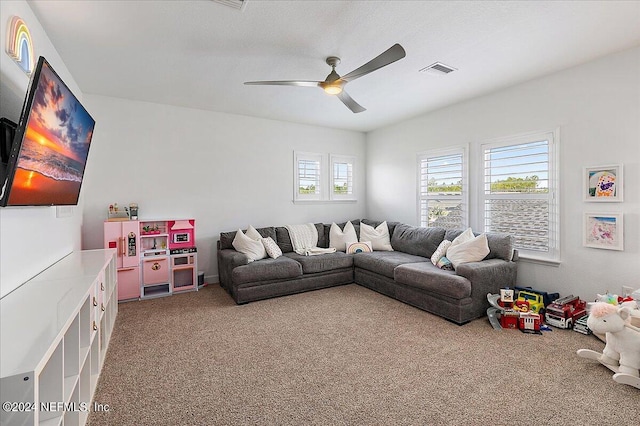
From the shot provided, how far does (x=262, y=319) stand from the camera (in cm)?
331

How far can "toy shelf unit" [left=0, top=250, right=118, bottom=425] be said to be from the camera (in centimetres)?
99

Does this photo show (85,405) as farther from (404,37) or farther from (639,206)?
(639,206)

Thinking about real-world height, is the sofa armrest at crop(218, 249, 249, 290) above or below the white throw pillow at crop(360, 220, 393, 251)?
below

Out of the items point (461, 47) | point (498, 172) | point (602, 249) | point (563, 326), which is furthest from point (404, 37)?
point (563, 326)

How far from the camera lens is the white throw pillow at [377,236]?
5.05 metres

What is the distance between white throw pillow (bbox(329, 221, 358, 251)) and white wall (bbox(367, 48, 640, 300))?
189cm

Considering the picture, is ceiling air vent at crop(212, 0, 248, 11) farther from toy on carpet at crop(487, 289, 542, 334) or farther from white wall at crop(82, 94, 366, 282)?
toy on carpet at crop(487, 289, 542, 334)

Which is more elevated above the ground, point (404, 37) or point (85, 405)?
point (404, 37)

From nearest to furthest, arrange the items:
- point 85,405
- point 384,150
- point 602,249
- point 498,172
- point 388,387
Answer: point 85,405, point 388,387, point 602,249, point 498,172, point 384,150

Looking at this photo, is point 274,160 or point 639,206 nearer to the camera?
point 639,206

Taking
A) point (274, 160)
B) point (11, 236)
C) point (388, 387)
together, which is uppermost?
point (274, 160)

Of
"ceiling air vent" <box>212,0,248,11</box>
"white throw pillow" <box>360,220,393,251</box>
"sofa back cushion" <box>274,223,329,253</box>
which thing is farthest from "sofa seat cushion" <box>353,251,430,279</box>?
"ceiling air vent" <box>212,0,248,11</box>

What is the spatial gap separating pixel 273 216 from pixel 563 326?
163 inches

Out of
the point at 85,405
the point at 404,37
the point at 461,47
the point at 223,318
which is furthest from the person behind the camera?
the point at 223,318
